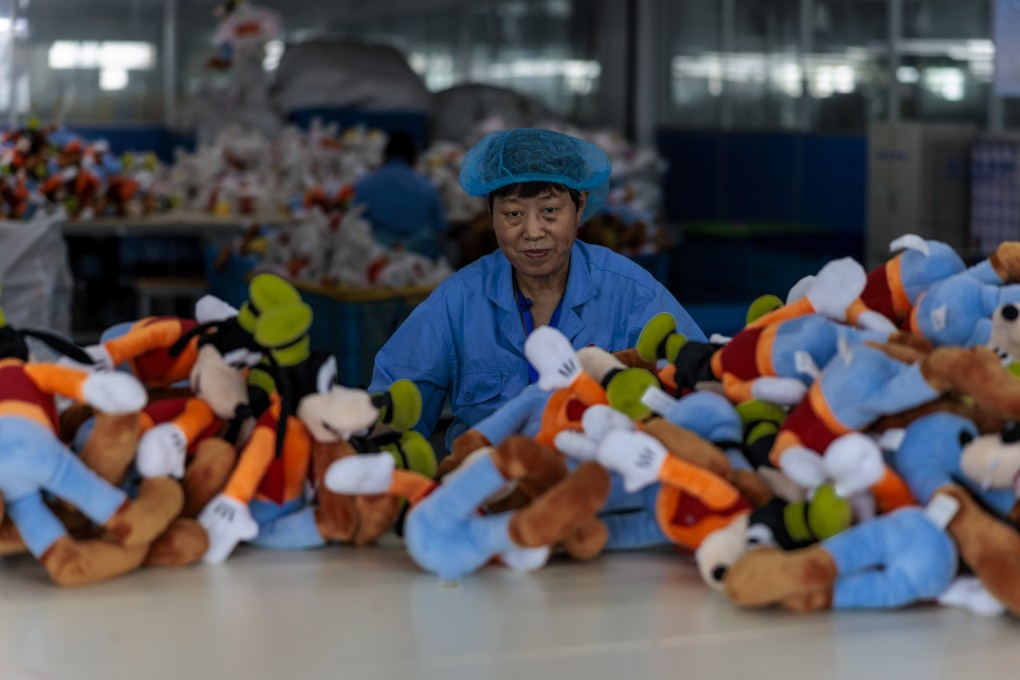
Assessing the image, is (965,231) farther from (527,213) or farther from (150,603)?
(150,603)

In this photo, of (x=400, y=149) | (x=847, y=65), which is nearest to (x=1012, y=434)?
(x=400, y=149)

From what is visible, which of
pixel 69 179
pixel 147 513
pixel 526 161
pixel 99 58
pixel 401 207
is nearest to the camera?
pixel 147 513

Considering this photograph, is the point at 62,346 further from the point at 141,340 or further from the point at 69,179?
the point at 69,179

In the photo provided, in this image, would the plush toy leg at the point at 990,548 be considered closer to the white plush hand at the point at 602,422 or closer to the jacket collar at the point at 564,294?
the white plush hand at the point at 602,422

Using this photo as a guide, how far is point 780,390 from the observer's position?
148 centimetres

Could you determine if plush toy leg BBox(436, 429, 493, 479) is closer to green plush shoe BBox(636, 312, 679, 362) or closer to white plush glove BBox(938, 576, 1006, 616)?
green plush shoe BBox(636, 312, 679, 362)

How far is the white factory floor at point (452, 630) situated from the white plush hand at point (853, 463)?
0.14 metres

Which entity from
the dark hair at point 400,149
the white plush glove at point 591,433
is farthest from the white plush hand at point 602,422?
the dark hair at point 400,149

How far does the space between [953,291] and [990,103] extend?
5.50 meters

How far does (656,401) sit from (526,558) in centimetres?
24

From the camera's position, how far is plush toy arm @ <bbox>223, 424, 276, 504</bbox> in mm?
1490

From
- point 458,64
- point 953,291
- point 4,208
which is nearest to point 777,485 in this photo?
point 953,291

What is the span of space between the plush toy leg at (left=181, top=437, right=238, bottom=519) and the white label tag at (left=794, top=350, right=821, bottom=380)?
64cm

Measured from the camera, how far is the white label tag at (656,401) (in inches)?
→ 60.5
